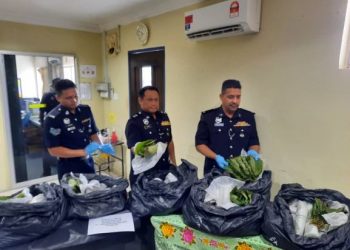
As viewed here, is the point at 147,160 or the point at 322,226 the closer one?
the point at 322,226

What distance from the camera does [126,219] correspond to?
1.31 m

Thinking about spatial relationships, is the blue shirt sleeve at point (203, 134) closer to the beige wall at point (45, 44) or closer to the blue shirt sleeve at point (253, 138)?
the blue shirt sleeve at point (253, 138)

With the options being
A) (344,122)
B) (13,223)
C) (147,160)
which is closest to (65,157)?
(147,160)

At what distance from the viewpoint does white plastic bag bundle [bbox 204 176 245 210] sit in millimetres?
1205

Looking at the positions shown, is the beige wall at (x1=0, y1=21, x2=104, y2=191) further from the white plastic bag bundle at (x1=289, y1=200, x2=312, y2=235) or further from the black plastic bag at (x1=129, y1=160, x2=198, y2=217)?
the white plastic bag bundle at (x1=289, y1=200, x2=312, y2=235)

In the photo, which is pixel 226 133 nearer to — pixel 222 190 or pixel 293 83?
pixel 293 83

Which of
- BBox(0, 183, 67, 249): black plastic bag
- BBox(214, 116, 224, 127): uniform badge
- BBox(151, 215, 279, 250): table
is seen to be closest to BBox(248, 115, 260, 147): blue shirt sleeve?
BBox(214, 116, 224, 127): uniform badge

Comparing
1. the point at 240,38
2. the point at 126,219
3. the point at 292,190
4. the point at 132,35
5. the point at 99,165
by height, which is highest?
the point at 132,35

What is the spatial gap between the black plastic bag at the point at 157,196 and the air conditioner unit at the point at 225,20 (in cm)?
131

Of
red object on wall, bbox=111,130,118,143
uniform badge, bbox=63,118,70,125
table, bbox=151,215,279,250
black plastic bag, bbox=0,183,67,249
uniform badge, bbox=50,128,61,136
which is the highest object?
Result: uniform badge, bbox=63,118,70,125

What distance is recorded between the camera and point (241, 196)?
1.22 meters

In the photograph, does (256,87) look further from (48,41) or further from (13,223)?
(48,41)

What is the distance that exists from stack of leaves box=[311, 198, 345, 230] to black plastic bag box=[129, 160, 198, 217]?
58cm

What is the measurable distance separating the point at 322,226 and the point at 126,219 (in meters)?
0.89
